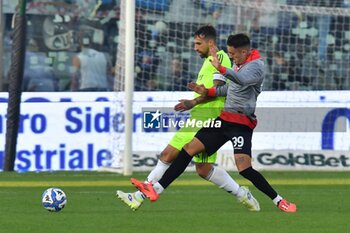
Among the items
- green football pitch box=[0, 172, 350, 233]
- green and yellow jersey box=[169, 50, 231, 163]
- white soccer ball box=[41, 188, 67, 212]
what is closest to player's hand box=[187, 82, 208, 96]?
green and yellow jersey box=[169, 50, 231, 163]

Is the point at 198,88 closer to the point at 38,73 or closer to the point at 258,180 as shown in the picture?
the point at 258,180

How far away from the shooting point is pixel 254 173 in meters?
12.5

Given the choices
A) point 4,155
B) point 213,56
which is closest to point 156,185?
point 213,56

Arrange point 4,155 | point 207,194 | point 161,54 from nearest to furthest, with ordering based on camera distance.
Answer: point 207,194 → point 4,155 → point 161,54

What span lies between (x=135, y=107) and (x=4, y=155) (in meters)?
2.34

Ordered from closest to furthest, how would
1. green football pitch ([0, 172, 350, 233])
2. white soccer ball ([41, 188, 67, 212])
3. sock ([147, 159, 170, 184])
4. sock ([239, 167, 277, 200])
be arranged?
1. green football pitch ([0, 172, 350, 233])
2. white soccer ball ([41, 188, 67, 212])
3. sock ([239, 167, 277, 200])
4. sock ([147, 159, 170, 184])

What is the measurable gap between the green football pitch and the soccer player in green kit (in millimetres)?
236

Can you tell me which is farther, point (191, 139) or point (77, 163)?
point (77, 163)

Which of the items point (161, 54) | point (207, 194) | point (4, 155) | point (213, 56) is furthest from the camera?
point (161, 54)

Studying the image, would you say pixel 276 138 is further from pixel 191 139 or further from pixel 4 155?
pixel 191 139

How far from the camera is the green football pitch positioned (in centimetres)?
1085

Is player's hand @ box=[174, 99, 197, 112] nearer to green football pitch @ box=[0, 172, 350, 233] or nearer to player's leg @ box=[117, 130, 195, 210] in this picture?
player's leg @ box=[117, 130, 195, 210]

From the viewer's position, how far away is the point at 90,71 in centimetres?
2228

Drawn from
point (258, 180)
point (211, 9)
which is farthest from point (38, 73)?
point (258, 180)
